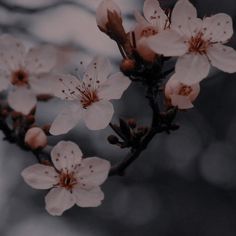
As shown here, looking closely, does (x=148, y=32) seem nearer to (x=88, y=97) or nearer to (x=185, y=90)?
(x=185, y=90)

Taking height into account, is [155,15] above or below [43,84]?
above

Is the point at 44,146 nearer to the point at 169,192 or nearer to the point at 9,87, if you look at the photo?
the point at 9,87

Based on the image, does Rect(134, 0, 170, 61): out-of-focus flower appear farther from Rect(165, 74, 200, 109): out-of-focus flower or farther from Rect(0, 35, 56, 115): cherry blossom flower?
Rect(0, 35, 56, 115): cherry blossom flower

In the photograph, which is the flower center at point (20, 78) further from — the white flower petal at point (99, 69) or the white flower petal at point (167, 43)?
the white flower petal at point (167, 43)

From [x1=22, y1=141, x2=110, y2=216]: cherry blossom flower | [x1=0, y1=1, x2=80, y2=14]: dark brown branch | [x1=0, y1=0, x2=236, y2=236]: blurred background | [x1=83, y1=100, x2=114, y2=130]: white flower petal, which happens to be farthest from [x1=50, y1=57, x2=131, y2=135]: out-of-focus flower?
[x1=0, y1=0, x2=236, y2=236]: blurred background

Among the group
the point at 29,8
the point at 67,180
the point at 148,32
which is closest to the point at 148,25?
the point at 148,32

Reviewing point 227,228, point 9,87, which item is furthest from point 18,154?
point 9,87
